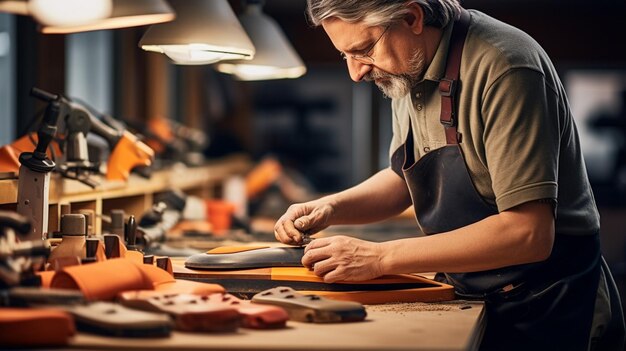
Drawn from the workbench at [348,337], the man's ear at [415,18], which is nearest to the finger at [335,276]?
the workbench at [348,337]

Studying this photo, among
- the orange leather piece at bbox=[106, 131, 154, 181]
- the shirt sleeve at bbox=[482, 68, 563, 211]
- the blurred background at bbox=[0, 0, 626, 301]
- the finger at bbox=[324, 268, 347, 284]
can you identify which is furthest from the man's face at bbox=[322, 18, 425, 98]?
the blurred background at bbox=[0, 0, 626, 301]

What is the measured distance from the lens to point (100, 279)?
6.49 ft

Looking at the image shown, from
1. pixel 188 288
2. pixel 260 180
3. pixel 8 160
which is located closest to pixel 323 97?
pixel 260 180

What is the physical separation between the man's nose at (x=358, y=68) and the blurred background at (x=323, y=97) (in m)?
4.16

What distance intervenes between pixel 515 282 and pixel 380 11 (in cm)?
76

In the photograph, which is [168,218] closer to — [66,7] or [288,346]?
[66,7]

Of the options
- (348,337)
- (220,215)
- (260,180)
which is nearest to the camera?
(348,337)

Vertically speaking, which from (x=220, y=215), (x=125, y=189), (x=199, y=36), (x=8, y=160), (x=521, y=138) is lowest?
(x=220, y=215)

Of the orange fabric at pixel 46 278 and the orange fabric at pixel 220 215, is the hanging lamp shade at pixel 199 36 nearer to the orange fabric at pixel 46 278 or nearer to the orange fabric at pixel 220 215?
the orange fabric at pixel 46 278

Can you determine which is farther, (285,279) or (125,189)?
(125,189)

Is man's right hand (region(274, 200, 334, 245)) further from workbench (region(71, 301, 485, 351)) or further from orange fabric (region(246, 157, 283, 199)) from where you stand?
orange fabric (region(246, 157, 283, 199))

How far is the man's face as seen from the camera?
247 centimetres

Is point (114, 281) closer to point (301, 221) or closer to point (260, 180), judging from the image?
point (301, 221)

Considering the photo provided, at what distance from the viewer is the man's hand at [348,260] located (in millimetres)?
2273
